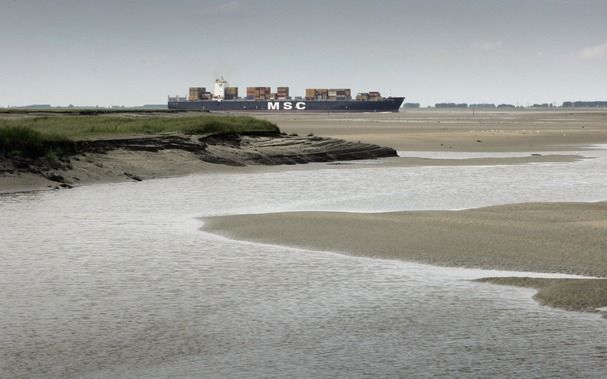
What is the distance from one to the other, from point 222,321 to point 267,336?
98 cm

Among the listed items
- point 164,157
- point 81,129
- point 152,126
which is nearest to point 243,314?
point 164,157

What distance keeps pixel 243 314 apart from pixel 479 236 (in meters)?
7.62

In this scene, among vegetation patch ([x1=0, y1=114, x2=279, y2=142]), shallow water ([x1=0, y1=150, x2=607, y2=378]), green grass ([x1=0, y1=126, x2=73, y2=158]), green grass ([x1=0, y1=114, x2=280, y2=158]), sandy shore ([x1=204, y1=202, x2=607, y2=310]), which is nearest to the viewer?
shallow water ([x1=0, y1=150, x2=607, y2=378])

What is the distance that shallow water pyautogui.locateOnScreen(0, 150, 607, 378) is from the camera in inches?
403

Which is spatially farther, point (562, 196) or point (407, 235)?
point (562, 196)

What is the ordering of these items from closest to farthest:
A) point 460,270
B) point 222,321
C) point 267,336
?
1. point 267,336
2. point 222,321
3. point 460,270

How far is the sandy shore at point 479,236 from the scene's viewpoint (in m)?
15.3

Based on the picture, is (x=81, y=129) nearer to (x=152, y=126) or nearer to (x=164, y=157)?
(x=152, y=126)

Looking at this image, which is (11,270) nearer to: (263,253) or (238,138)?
(263,253)

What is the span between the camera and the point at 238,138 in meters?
45.3

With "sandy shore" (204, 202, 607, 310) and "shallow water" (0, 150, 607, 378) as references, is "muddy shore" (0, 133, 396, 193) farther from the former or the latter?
"sandy shore" (204, 202, 607, 310)

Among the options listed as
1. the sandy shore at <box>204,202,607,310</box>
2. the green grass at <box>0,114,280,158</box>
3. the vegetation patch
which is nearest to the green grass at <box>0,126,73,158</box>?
the green grass at <box>0,114,280,158</box>

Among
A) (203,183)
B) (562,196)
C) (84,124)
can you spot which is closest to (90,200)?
(203,183)

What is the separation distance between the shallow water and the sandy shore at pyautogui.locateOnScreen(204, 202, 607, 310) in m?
0.67
